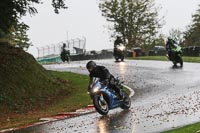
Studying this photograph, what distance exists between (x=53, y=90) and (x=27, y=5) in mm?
4017

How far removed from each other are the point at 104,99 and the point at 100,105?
0.48 m

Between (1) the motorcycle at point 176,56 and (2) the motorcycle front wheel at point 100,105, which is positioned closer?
(2) the motorcycle front wheel at point 100,105

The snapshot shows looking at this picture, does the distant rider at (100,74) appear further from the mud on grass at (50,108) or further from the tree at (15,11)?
the tree at (15,11)

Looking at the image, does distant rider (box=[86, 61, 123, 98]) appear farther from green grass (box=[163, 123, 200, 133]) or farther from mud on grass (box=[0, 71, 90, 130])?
green grass (box=[163, 123, 200, 133])

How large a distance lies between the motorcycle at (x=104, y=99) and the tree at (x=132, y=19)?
57923 mm

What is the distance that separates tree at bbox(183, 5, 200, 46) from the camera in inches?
3553

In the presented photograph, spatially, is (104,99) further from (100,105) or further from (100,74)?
(100,74)

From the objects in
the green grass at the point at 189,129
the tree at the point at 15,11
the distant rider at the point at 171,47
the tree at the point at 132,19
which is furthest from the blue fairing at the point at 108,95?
the tree at the point at 132,19

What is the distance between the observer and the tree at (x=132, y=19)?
244 feet

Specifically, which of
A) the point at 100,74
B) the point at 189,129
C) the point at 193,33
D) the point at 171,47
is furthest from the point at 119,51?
the point at 193,33

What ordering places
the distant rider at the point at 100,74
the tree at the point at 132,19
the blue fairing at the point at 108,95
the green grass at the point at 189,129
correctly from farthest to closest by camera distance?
1. the tree at the point at 132,19
2. the blue fairing at the point at 108,95
3. the distant rider at the point at 100,74
4. the green grass at the point at 189,129

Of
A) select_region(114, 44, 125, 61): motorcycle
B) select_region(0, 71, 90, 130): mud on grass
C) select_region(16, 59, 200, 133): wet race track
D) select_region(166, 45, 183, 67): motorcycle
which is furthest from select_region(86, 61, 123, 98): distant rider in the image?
select_region(114, 44, 125, 61): motorcycle

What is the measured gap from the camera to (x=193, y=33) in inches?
3622

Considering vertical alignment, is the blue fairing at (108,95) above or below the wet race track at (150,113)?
above
